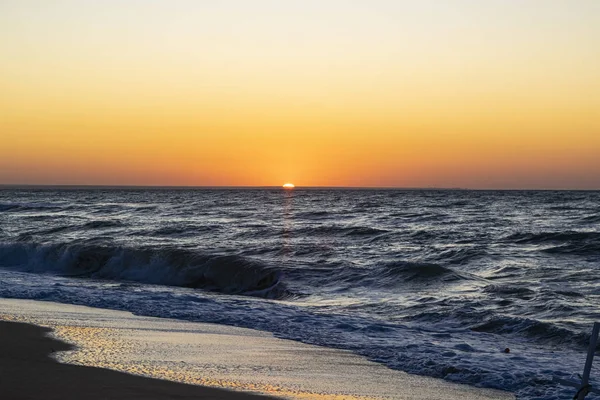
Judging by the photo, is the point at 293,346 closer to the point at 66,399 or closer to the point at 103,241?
the point at 66,399

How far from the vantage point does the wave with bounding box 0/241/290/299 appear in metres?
19.4

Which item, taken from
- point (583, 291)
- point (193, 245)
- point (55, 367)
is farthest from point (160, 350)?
point (193, 245)

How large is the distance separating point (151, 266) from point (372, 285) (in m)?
9.02

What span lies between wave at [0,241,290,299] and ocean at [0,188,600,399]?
7cm

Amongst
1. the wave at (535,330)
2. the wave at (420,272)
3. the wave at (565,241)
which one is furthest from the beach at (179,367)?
the wave at (565,241)

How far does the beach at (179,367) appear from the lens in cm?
664

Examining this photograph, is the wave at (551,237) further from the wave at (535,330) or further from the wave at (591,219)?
the wave at (535,330)

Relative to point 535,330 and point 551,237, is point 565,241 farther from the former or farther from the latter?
point 535,330

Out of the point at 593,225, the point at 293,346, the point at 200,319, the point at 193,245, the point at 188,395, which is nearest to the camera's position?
the point at 188,395

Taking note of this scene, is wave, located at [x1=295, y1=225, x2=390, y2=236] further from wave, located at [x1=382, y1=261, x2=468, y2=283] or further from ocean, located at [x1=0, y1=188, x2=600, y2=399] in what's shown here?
wave, located at [x1=382, y1=261, x2=468, y2=283]

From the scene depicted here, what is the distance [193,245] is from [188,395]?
20.2m

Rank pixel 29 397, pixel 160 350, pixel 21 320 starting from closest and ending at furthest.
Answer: pixel 29 397 < pixel 160 350 < pixel 21 320

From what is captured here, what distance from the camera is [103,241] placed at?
2800cm

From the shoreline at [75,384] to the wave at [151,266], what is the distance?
31.8 feet
